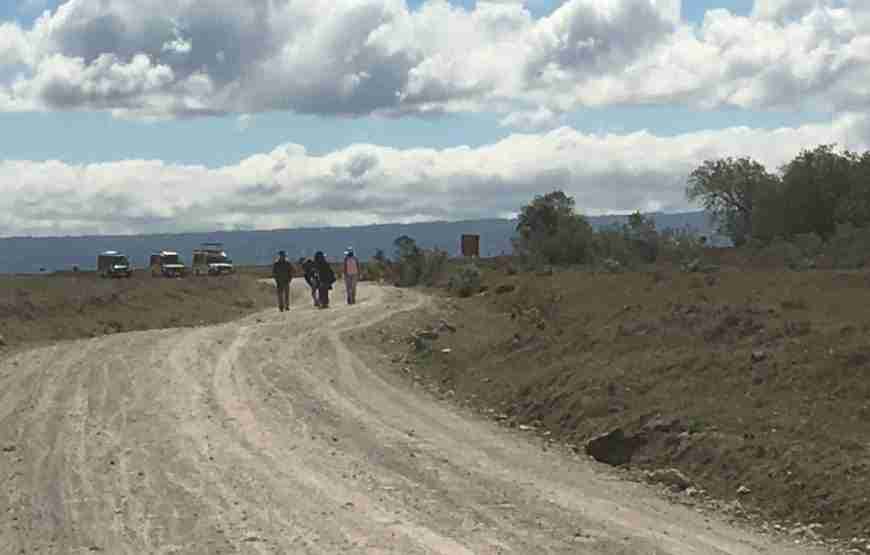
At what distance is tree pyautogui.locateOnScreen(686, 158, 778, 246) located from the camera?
92750mm

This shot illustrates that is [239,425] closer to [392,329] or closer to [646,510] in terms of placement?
[646,510]

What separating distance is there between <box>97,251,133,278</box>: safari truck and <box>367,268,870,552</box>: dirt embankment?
64.6 m

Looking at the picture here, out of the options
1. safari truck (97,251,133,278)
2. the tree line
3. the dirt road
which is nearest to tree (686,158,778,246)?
the tree line

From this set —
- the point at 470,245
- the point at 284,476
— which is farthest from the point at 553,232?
the point at 284,476

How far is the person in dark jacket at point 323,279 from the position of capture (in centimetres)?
3828

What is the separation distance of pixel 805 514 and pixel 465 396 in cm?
910

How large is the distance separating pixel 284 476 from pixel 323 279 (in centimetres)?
2579

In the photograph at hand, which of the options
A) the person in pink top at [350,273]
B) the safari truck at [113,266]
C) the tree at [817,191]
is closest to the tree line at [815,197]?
the tree at [817,191]

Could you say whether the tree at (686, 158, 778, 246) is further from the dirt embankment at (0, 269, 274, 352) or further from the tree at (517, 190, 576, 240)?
the dirt embankment at (0, 269, 274, 352)

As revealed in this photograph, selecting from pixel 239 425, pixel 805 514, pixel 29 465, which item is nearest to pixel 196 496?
pixel 29 465

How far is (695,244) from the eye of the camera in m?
62.0

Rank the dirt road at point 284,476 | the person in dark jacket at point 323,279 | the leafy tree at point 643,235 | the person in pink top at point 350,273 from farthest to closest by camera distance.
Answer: the leafy tree at point 643,235 → the person in pink top at point 350,273 → the person in dark jacket at point 323,279 → the dirt road at point 284,476

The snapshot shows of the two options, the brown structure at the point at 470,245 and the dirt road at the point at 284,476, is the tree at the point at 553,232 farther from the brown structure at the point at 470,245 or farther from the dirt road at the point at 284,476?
the dirt road at the point at 284,476

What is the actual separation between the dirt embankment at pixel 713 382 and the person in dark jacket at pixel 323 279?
968 cm
